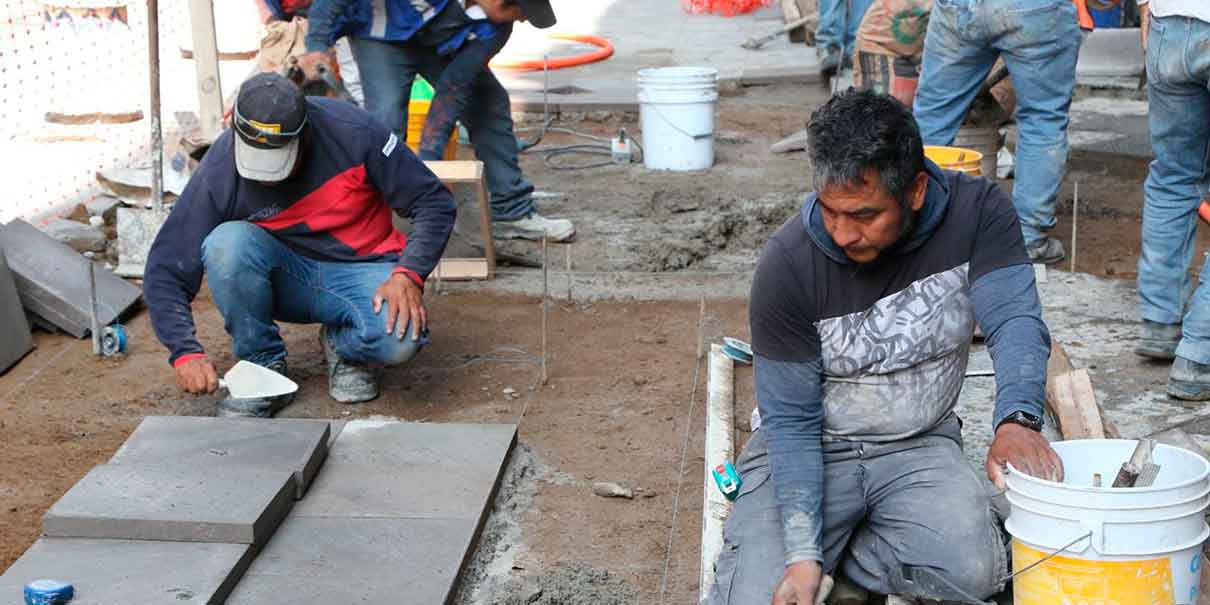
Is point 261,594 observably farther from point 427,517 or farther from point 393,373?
point 393,373

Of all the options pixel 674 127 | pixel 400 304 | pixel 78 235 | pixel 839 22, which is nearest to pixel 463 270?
pixel 400 304

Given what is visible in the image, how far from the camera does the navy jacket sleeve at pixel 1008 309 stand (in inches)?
118

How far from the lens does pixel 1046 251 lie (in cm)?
614

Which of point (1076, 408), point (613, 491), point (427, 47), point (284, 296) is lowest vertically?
point (613, 491)

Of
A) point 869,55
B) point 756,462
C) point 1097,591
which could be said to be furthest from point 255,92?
point 869,55

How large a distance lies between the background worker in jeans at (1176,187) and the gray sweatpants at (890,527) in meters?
1.50

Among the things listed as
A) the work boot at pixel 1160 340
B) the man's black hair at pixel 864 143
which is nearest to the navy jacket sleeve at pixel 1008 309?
the man's black hair at pixel 864 143

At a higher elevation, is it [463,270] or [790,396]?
[790,396]

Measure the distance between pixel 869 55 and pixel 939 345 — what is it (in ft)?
12.6

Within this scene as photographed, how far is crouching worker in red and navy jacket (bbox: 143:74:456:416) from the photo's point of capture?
4.68m

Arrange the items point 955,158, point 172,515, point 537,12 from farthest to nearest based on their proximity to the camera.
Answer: point 537,12 → point 955,158 → point 172,515

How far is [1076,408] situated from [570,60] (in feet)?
25.9

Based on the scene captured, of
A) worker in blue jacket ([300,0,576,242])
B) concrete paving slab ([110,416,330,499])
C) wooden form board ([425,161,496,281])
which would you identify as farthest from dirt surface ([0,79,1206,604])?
worker in blue jacket ([300,0,576,242])

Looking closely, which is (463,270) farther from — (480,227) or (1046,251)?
(1046,251)
